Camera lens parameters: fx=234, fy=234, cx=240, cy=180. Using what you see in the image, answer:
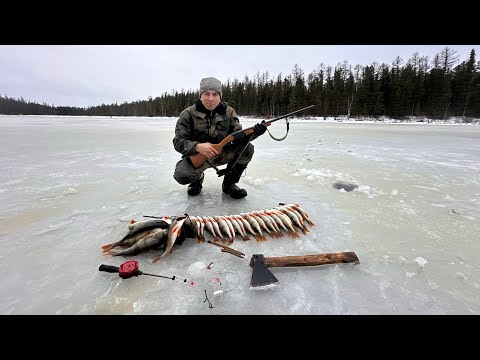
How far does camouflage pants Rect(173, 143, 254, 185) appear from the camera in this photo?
138 inches

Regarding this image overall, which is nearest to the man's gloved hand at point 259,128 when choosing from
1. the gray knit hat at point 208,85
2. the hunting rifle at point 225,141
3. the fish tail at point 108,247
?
the hunting rifle at point 225,141

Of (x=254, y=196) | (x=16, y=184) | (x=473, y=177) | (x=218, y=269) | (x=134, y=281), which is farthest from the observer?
(x=473, y=177)

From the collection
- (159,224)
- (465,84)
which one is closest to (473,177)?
(159,224)

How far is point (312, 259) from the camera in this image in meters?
2.05

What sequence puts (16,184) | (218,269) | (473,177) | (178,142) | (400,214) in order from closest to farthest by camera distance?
(218,269)
(400,214)
(178,142)
(16,184)
(473,177)

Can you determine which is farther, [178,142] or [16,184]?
[16,184]

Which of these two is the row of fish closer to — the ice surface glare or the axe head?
the ice surface glare

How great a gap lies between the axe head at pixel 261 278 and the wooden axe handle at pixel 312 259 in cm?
8

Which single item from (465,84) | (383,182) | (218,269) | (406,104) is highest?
(465,84)

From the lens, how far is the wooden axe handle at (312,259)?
201 cm
